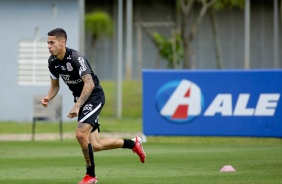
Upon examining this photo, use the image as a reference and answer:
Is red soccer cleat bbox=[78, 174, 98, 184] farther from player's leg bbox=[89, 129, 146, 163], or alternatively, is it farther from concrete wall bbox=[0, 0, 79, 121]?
concrete wall bbox=[0, 0, 79, 121]

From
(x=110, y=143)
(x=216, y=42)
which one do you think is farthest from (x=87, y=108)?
(x=216, y=42)

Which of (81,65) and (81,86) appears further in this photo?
(81,86)

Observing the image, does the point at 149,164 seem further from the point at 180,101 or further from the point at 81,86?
the point at 180,101

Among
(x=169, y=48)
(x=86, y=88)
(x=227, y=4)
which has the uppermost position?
(x=227, y=4)

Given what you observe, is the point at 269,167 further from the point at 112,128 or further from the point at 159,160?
the point at 112,128

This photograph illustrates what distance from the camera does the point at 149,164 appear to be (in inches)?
694

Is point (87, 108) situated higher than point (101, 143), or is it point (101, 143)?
point (87, 108)

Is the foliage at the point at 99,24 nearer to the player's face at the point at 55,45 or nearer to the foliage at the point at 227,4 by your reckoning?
the foliage at the point at 227,4

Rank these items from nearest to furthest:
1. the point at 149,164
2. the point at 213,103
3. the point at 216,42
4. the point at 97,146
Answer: the point at 97,146, the point at 149,164, the point at 213,103, the point at 216,42

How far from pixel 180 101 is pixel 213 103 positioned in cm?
85

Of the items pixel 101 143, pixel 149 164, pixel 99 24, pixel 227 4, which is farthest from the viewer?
pixel 99 24

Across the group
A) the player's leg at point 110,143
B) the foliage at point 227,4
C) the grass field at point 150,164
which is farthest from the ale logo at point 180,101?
the foliage at point 227,4

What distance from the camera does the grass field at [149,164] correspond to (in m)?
14.6

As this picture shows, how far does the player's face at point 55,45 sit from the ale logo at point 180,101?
11.7m
